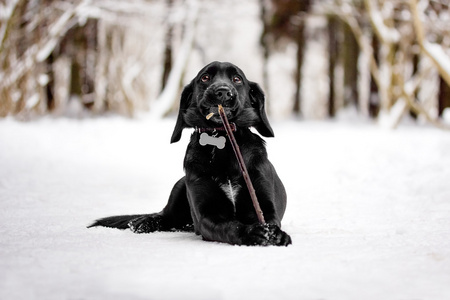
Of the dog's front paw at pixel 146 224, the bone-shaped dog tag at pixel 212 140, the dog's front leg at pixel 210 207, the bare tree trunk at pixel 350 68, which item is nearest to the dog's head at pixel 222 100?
the bone-shaped dog tag at pixel 212 140

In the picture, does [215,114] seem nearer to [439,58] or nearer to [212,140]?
[212,140]

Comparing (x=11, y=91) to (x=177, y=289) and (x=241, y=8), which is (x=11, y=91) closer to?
(x=241, y=8)

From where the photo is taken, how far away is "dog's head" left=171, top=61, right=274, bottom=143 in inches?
147

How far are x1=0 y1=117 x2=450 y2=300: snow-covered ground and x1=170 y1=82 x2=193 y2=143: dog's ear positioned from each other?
2.43 ft

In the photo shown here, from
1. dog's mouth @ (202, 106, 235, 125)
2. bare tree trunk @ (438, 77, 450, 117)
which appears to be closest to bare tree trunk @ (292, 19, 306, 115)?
bare tree trunk @ (438, 77, 450, 117)

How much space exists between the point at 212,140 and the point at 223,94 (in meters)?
0.33

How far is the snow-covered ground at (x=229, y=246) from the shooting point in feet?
7.68

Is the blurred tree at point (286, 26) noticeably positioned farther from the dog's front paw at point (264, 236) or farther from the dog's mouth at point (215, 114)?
the dog's front paw at point (264, 236)

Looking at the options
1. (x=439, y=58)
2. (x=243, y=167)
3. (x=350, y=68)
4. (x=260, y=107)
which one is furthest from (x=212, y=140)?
(x=350, y=68)

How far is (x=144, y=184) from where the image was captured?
313 inches

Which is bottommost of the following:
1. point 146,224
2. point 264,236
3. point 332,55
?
point 146,224

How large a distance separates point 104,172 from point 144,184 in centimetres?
128

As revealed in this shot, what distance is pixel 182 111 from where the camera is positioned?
4188mm

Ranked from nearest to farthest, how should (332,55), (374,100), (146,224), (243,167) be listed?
(243,167) → (146,224) → (374,100) → (332,55)
